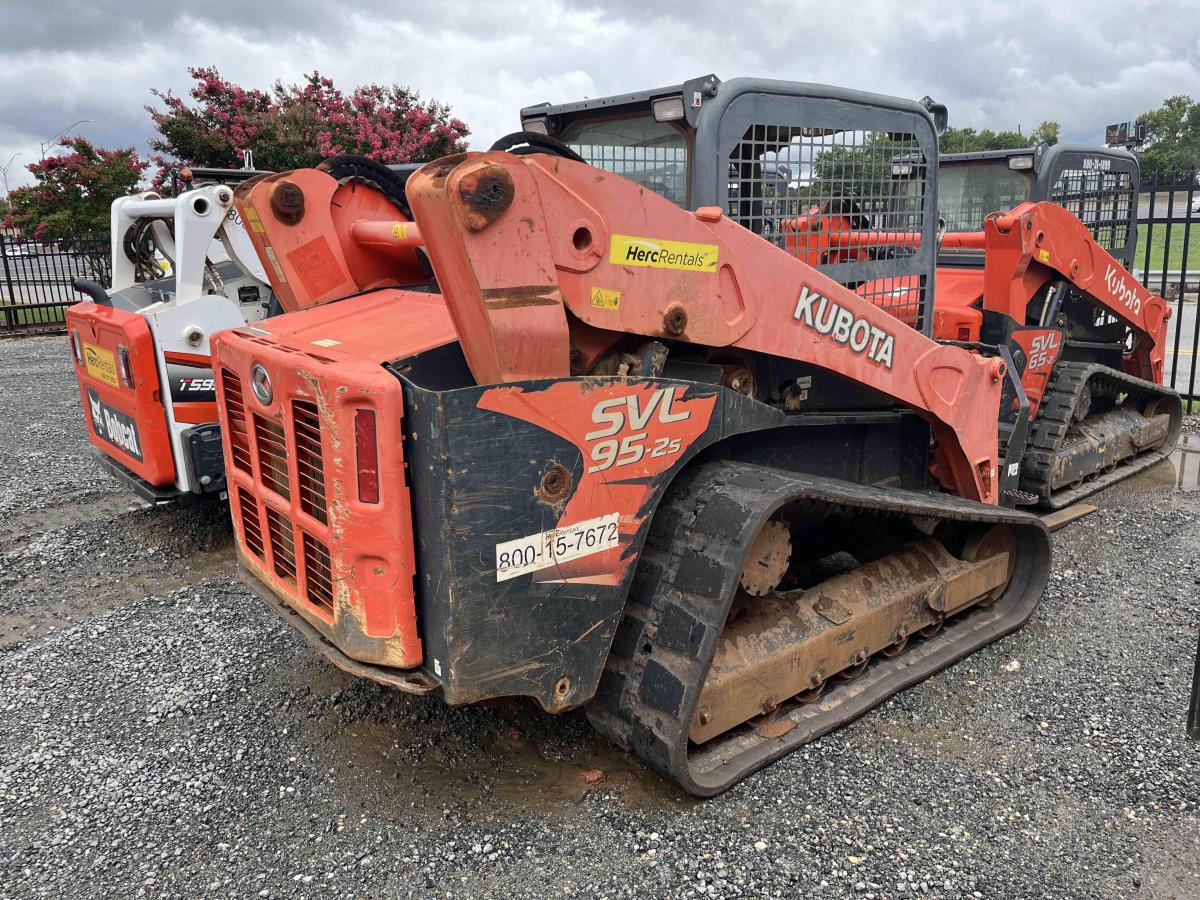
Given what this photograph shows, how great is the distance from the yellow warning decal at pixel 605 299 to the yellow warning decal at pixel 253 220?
5.24 feet

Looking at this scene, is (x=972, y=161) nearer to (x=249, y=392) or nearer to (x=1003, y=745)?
(x=1003, y=745)

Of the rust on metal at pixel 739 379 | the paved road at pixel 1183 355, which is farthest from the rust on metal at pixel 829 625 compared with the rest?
the paved road at pixel 1183 355

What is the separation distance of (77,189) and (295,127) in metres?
4.65

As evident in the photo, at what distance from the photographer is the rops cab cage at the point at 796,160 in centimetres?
317

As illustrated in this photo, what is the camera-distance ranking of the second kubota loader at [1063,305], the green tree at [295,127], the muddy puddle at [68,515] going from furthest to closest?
1. the green tree at [295,127]
2. the muddy puddle at [68,515]
3. the second kubota loader at [1063,305]

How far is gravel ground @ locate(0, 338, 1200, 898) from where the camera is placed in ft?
8.84

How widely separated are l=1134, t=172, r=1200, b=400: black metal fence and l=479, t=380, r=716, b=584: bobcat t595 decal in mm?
6043

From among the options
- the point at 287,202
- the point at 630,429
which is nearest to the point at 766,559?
the point at 630,429

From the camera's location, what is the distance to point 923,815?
9.59 feet

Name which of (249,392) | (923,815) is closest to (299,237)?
(249,392)

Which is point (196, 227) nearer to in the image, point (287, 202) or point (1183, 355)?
point (287, 202)

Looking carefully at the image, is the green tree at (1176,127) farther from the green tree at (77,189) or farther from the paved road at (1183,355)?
the green tree at (77,189)

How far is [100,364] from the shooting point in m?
5.61

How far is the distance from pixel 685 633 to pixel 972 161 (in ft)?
17.1
